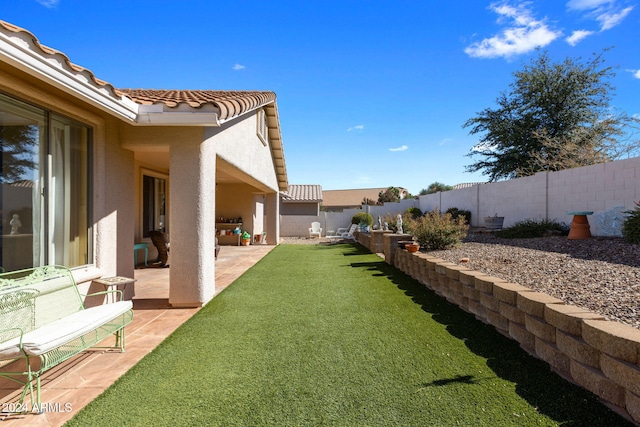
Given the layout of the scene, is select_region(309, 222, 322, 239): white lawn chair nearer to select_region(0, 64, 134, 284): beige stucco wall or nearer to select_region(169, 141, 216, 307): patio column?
select_region(0, 64, 134, 284): beige stucco wall

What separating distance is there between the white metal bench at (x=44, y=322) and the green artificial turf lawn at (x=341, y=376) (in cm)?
55

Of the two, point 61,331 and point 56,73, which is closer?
point 61,331

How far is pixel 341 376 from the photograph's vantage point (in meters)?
3.26

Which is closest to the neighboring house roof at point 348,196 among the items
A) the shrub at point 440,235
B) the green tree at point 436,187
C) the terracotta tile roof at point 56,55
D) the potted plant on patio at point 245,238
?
the green tree at point 436,187

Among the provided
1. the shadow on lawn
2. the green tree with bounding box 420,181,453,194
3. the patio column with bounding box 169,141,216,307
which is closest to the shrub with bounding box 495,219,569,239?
the shadow on lawn

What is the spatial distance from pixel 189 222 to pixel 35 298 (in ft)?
7.93

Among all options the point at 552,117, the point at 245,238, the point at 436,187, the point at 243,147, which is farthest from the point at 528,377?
the point at 436,187

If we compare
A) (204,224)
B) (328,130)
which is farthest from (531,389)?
(328,130)

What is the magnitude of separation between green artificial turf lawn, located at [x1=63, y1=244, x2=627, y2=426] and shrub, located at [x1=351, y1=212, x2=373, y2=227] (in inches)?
697

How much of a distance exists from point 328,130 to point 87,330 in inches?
771

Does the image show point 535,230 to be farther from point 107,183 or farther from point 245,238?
point 107,183

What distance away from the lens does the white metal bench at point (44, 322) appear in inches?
108

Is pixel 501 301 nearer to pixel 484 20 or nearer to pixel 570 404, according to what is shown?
pixel 570 404

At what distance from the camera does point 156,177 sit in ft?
35.0
